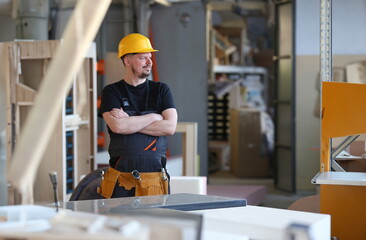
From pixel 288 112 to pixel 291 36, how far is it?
39.3 inches

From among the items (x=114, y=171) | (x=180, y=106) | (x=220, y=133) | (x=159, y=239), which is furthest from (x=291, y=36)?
(x=159, y=239)

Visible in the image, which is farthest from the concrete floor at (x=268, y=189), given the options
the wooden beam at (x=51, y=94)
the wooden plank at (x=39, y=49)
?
the wooden beam at (x=51, y=94)

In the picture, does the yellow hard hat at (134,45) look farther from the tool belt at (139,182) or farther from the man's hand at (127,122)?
the tool belt at (139,182)

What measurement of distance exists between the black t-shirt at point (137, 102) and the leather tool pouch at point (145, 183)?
0.43 ft

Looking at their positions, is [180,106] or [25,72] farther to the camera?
[180,106]

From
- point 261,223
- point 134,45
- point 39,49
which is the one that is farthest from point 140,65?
point 39,49

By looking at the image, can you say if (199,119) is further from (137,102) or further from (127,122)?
(127,122)

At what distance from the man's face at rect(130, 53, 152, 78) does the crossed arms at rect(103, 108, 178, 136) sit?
0.79ft

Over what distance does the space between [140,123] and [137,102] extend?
0.21 meters

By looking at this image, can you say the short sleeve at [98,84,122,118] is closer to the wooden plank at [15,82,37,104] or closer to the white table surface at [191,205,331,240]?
the white table surface at [191,205,331,240]

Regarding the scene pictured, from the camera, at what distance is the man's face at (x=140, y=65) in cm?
379

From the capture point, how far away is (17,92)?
5.75 m

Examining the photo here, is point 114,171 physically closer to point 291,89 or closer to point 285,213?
point 285,213

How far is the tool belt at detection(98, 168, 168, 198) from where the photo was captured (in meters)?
3.64
